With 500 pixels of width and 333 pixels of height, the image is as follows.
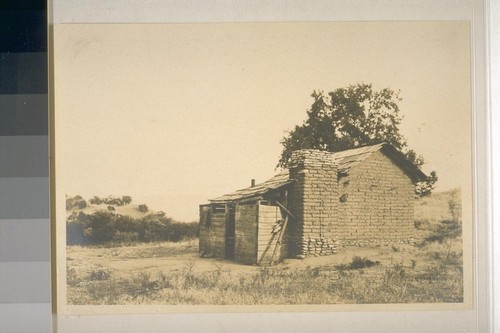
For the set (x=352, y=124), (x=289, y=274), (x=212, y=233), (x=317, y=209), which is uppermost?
(x=352, y=124)

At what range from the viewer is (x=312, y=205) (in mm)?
3348

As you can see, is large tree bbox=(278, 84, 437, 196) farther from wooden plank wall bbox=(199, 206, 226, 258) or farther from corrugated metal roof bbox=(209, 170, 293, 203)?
wooden plank wall bbox=(199, 206, 226, 258)

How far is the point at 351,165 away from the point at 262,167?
576mm

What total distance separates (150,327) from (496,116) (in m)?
2.58

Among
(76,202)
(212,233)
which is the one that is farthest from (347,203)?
(76,202)

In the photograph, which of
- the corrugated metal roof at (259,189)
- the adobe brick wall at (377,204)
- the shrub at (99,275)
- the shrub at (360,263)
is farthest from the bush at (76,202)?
the shrub at (360,263)

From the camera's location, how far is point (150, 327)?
3.32 meters

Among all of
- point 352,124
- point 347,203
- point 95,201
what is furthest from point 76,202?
point 352,124

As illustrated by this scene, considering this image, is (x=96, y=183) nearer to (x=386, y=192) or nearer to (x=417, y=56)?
(x=386, y=192)

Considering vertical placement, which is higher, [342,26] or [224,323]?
[342,26]

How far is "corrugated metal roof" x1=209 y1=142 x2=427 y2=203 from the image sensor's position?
3340 mm

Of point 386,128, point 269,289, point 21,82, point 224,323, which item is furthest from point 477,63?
point 21,82

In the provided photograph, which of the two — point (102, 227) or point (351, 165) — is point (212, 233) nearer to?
point (102, 227)

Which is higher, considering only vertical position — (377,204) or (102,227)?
(377,204)
